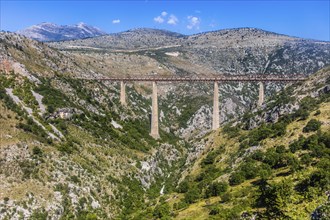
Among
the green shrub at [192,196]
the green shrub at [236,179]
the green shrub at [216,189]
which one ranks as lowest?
the green shrub at [192,196]

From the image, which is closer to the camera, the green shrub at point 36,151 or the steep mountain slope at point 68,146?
the steep mountain slope at point 68,146

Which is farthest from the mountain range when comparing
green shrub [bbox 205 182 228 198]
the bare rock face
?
the bare rock face

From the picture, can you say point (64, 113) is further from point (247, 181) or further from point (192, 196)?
point (247, 181)

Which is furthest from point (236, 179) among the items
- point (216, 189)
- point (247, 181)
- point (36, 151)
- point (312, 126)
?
point (36, 151)

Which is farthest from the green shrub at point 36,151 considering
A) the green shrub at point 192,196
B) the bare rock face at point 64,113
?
the green shrub at point 192,196

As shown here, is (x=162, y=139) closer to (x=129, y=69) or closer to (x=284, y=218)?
(x=129, y=69)

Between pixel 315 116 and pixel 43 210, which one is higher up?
Answer: pixel 315 116

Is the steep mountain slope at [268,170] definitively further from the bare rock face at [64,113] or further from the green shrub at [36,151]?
the bare rock face at [64,113]

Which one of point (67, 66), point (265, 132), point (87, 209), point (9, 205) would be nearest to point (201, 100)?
A: point (67, 66)
